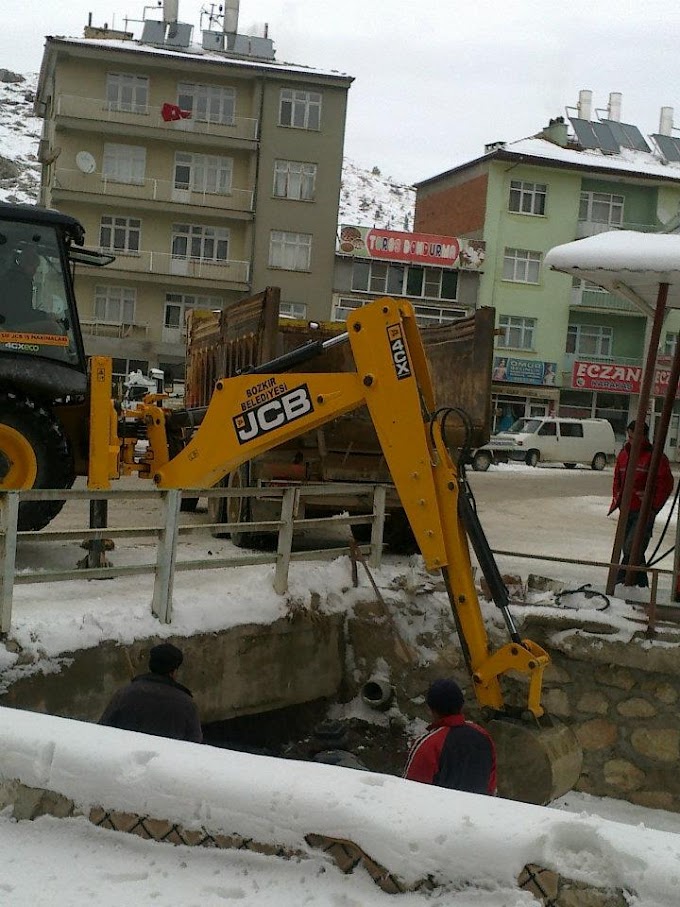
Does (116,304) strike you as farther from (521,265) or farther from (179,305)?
(521,265)

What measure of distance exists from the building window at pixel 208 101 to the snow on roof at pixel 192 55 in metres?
1.06

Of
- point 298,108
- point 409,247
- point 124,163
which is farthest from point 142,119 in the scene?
point 409,247

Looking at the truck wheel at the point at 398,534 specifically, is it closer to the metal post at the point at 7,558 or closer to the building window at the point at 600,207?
the metal post at the point at 7,558

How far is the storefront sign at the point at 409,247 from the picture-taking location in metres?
40.7

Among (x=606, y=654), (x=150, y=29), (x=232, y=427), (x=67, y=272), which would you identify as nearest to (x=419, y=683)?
(x=606, y=654)

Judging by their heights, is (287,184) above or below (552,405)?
above

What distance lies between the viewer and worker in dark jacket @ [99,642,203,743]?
5133 mm

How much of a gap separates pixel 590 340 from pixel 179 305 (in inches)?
695

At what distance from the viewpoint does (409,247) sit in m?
41.0

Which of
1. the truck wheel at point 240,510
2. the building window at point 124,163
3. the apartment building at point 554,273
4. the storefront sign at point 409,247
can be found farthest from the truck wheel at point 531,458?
the truck wheel at point 240,510

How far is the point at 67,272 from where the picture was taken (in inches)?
334

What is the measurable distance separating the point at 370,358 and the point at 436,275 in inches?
1390

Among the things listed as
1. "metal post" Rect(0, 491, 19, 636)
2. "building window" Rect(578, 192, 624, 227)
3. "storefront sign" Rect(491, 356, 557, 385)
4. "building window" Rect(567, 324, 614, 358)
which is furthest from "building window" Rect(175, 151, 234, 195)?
"metal post" Rect(0, 491, 19, 636)

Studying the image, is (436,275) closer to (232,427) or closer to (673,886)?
(232,427)
